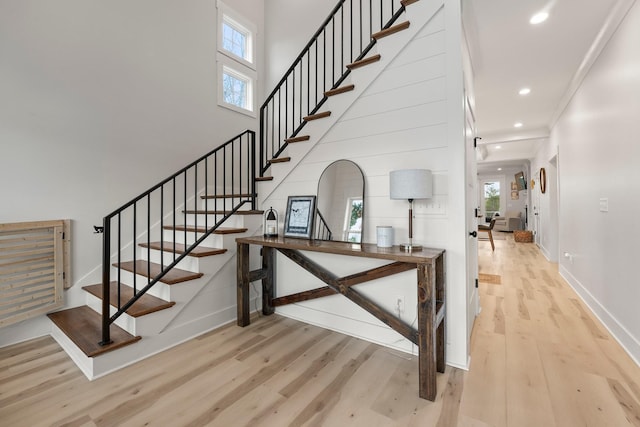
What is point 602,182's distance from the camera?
9.39ft

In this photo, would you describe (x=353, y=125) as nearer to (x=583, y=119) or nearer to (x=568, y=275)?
(x=583, y=119)

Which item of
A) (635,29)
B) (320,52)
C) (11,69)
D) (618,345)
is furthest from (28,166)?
(618,345)

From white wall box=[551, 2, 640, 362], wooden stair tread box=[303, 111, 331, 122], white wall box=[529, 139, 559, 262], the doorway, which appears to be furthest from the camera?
the doorway

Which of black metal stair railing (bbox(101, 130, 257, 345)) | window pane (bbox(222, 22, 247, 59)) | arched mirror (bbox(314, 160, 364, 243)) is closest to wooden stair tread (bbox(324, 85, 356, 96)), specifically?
arched mirror (bbox(314, 160, 364, 243))

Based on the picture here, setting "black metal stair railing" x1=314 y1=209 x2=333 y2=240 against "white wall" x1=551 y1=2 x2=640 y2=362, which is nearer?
"white wall" x1=551 y1=2 x2=640 y2=362

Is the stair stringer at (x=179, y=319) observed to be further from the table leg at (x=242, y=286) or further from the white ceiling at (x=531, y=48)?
the white ceiling at (x=531, y=48)

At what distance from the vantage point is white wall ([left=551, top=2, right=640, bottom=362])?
7.26ft

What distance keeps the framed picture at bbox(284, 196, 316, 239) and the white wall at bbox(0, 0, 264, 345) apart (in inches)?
70.8

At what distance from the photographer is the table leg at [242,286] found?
2.75m

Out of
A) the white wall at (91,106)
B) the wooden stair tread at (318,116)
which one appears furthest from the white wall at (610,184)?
the white wall at (91,106)

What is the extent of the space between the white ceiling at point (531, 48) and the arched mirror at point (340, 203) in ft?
5.45

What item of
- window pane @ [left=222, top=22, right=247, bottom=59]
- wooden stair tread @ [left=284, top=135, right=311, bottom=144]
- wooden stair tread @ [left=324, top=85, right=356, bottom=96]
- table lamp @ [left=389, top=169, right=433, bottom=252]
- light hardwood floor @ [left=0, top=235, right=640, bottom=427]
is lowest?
light hardwood floor @ [left=0, top=235, right=640, bottom=427]

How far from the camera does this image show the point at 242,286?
9.08 feet

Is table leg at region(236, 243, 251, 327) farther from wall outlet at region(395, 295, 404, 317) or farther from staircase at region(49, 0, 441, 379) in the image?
wall outlet at region(395, 295, 404, 317)
